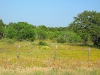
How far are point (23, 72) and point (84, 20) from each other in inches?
2089

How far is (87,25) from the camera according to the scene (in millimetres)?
61750

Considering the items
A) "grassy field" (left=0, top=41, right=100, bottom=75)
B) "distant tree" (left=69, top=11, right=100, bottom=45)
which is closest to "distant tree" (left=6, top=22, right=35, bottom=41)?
"distant tree" (left=69, top=11, right=100, bottom=45)

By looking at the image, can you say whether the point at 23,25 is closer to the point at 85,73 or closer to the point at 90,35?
the point at 90,35

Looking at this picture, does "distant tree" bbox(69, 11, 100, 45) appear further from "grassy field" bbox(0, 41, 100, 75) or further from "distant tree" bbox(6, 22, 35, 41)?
"grassy field" bbox(0, 41, 100, 75)

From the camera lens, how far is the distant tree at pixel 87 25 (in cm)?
6017

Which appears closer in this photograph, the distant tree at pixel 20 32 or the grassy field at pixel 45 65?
the grassy field at pixel 45 65

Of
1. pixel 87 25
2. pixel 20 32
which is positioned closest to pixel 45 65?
pixel 87 25

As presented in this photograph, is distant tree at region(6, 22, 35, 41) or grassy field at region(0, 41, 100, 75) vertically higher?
distant tree at region(6, 22, 35, 41)

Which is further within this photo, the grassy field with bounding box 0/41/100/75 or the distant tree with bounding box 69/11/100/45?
the distant tree with bounding box 69/11/100/45

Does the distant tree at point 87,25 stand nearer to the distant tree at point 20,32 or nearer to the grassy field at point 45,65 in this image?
the distant tree at point 20,32

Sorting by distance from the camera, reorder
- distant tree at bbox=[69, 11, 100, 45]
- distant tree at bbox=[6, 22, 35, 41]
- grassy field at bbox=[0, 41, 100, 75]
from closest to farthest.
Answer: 1. grassy field at bbox=[0, 41, 100, 75]
2. distant tree at bbox=[69, 11, 100, 45]
3. distant tree at bbox=[6, 22, 35, 41]

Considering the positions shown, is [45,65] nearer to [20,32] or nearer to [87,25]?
[87,25]

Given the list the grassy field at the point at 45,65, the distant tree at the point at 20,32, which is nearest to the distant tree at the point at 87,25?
the distant tree at the point at 20,32

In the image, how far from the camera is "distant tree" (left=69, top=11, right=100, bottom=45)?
197 ft
